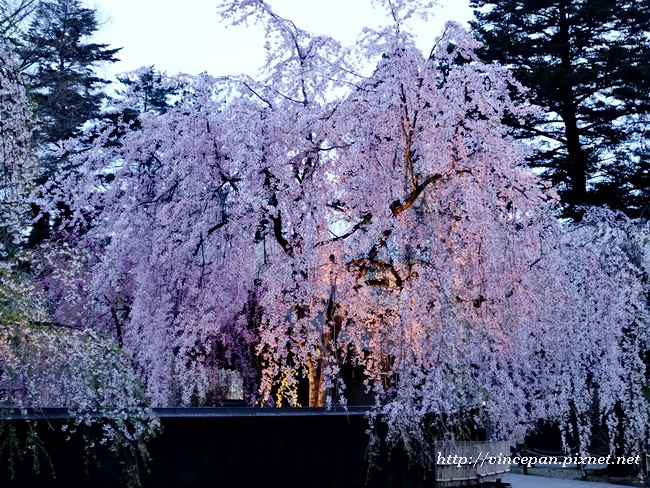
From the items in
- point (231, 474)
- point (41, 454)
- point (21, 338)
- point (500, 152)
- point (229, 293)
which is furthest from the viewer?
point (229, 293)

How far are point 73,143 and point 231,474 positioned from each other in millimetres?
6494

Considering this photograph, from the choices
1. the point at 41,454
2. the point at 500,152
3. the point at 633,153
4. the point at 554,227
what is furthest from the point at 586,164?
the point at 41,454

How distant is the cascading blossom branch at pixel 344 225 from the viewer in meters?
10.6

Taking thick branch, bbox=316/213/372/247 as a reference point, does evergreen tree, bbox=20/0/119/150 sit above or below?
above

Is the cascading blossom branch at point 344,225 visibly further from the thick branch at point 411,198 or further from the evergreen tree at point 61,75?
the evergreen tree at point 61,75

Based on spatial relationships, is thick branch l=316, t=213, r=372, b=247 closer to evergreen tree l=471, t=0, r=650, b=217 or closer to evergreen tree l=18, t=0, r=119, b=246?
evergreen tree l=18, t=0, r=119, b=246

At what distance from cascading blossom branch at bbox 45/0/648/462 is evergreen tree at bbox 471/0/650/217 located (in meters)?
16.7

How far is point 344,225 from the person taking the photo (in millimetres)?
11562

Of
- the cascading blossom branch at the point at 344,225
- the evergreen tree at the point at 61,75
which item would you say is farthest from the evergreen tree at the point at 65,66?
the cascading blossom branch at the point at 344,225

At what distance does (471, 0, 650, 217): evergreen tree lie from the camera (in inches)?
1104

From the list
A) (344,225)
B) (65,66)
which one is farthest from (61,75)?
(344,225)

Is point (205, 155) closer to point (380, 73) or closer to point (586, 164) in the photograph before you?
point (380, 73)

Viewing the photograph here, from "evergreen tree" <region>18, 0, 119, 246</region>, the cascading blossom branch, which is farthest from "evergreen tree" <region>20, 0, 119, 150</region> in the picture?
the cascading blossom branch

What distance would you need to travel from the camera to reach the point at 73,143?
12.6m
